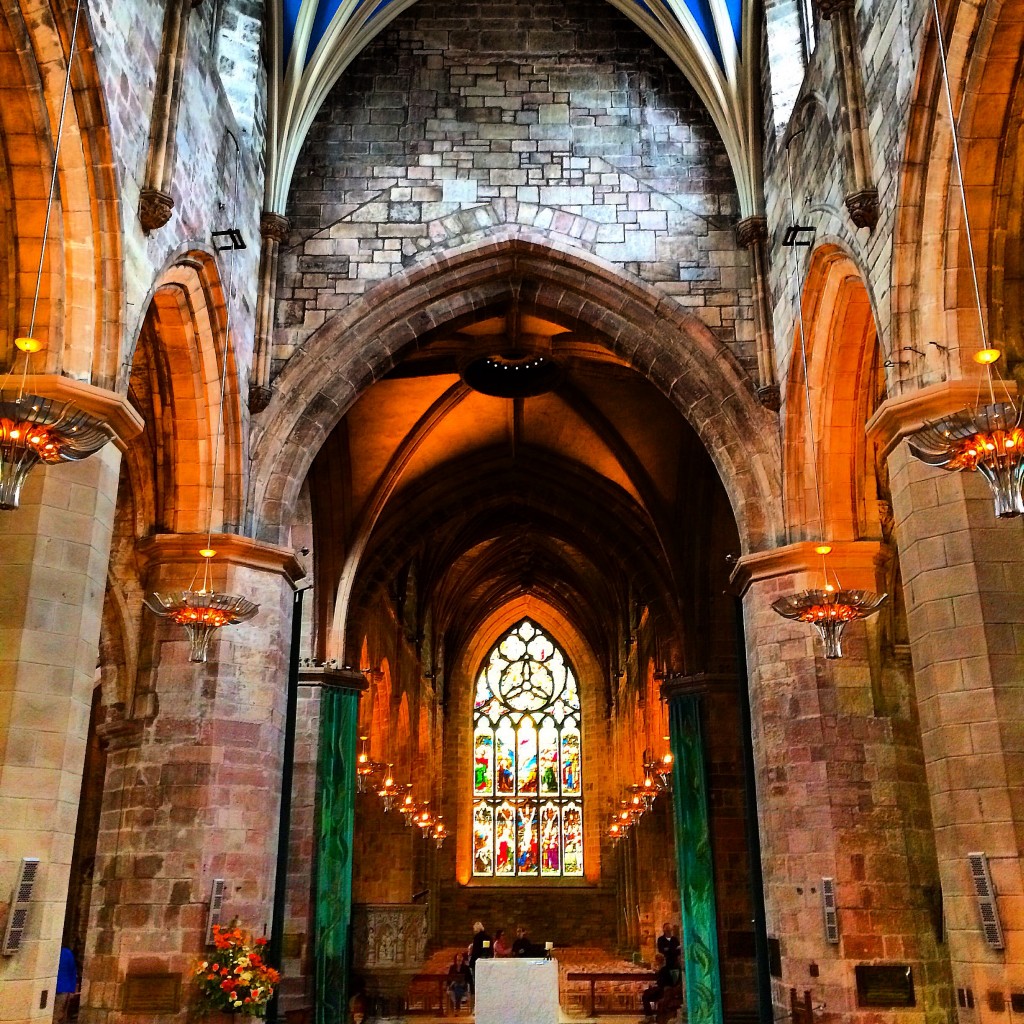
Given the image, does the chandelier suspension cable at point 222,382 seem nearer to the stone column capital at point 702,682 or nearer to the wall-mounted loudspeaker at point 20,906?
the wall-mounted loudspeaker at point 20,906

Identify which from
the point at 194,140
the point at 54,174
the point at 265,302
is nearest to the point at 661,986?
the point at 265,302

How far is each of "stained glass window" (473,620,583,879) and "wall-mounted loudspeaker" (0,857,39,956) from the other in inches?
1009

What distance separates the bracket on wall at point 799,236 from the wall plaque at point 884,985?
22.6 feet

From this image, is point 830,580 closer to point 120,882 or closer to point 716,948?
point 716,948

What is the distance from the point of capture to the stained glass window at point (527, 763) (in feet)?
106

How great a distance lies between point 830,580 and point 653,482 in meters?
6.88

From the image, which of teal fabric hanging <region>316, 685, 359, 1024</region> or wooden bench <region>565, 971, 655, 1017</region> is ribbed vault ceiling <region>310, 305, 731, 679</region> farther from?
wooden bench <region>565, 971, 655, 1017</region>

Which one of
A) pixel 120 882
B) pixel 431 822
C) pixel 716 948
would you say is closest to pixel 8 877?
pixel 120 882

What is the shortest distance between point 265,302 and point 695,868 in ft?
31.0

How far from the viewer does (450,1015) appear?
730 inches

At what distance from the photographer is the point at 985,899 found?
7.17 metres

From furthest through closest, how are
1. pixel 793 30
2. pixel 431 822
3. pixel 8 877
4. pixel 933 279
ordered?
1. pixel 431 822
2. pixel 793 30
3. pixel 933 279
4. pixel 8 877

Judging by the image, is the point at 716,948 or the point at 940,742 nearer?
the point at 940,742

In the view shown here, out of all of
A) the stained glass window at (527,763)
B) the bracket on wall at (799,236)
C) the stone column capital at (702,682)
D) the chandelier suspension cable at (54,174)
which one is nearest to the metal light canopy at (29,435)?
the chandelier suspension cable at (54,174)
